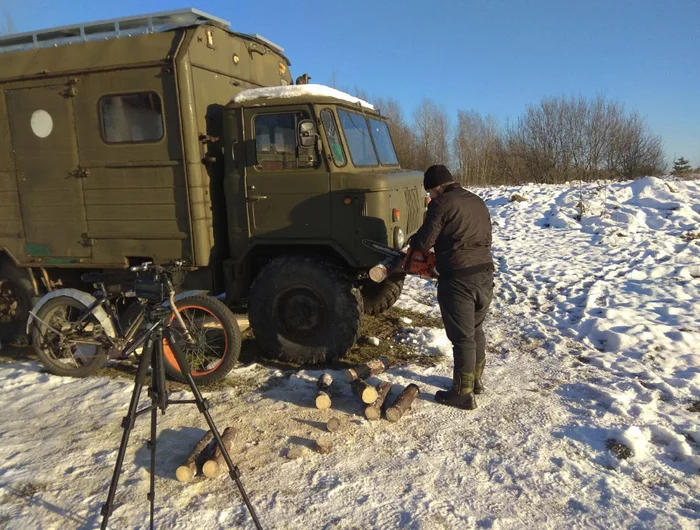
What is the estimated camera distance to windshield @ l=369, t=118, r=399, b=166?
563 cm

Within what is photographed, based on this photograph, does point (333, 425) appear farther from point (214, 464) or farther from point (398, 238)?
point (398, 238)

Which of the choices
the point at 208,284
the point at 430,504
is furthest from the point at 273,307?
the point at 430,504

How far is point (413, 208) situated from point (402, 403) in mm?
2350

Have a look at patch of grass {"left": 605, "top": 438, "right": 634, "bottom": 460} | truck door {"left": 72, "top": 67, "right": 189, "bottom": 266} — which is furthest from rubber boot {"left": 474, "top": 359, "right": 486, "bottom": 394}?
truck door {"left": 72, "top": 67, "right": 189, "bottom": 266}

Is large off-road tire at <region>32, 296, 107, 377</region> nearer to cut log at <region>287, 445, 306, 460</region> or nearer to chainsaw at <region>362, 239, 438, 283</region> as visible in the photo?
cut log at <region>287, 445, 306, 460</region>

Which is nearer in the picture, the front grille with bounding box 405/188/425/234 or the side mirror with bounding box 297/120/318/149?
the side mirror with bounding box 297/120/318/149

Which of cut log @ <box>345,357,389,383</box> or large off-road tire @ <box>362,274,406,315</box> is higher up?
large off-road tire @ <box>362,274,406,315</box>

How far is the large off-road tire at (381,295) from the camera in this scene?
629 cm

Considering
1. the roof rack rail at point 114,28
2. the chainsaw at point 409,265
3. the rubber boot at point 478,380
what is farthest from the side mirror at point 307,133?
the rubber boot at point 478,380

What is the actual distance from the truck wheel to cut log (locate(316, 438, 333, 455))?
4.72 feet

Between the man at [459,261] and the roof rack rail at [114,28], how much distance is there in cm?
296

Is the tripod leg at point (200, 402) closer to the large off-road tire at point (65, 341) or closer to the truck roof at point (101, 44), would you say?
the large off-road tire at point (65, 341)

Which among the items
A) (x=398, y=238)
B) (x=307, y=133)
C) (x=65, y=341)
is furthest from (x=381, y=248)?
(x=65, y=341)

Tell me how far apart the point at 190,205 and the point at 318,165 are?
1.32 meters
